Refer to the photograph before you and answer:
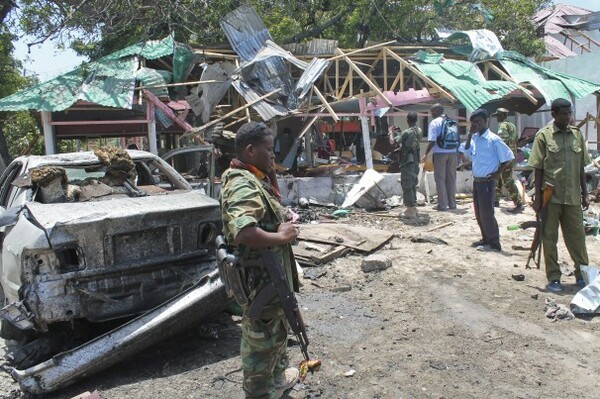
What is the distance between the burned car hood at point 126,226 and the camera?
3807mm

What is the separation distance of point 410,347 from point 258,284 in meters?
1.86

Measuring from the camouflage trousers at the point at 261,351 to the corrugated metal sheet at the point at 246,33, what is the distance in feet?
34.2

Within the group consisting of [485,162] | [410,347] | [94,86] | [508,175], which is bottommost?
[410,347]

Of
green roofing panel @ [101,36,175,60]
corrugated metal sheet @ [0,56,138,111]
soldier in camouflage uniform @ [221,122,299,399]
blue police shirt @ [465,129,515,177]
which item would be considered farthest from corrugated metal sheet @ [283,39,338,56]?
soldier in camouflage uniform @ [221,122,299,399]

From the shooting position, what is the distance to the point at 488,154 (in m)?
6.85

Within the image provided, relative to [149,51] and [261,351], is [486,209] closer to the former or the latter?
[261,351]

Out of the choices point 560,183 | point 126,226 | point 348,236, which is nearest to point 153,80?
point 348,236

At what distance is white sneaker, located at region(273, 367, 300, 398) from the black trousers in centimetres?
434

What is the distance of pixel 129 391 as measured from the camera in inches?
Result: 145

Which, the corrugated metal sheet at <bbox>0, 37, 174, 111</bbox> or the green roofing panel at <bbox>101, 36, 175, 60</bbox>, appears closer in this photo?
the corrugated metal sheet at <bbox>0, 37, 174, 111</bbox>

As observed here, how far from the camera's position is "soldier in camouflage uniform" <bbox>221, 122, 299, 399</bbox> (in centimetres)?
276

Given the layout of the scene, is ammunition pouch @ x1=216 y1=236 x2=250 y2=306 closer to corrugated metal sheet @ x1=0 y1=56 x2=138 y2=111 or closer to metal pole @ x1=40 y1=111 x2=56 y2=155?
corrugated metal sheet @ x1=0 y1=56 x2=138 y2=111

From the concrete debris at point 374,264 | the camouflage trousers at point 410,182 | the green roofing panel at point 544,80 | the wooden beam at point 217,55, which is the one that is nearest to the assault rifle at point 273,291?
the concrete debris at point 374,264

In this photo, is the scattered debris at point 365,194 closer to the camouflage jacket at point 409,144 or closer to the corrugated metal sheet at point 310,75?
the camouflage jacket at point 409,144
